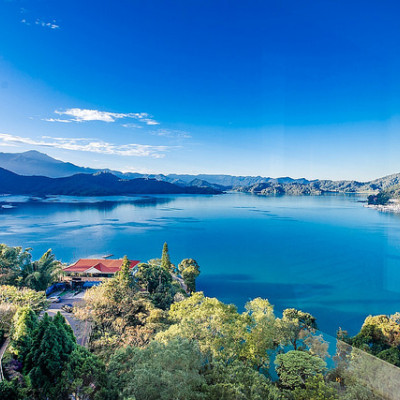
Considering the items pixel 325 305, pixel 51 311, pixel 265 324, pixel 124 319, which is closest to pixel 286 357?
pixel 265 324

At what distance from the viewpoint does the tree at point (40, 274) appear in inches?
378

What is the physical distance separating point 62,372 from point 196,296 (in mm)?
3090

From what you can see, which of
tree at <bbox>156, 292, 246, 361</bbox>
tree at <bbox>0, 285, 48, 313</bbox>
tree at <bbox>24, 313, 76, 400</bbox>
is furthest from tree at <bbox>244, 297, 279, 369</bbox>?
tree at <bbox>0, 285, 48, 313</bbox>

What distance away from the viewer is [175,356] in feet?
10.6

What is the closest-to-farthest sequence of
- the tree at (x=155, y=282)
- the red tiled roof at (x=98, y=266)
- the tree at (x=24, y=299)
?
1. the tree at (x=24, y=299)
2. the tree at (x=155, y=282)
3. the red tiled roof at (x=98, y=266)

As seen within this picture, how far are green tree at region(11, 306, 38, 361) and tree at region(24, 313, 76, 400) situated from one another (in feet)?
0.49

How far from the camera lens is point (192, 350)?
3.63 meters

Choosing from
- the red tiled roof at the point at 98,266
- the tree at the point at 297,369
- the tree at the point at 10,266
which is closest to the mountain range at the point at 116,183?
the red tiled roof at the point at 98,266

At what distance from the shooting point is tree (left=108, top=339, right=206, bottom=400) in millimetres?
2820

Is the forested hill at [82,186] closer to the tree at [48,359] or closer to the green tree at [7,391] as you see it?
the tree at [48,359]

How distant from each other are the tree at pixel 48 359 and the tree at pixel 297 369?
10.8ft

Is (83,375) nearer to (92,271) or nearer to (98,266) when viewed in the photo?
(92,271)

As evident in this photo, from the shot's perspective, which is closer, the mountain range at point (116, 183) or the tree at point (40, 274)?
the tree at point (40, 274)

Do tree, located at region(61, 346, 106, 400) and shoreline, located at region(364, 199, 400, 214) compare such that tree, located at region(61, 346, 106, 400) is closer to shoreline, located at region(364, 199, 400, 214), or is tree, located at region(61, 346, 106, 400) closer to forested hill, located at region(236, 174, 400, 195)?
shoreline, located at region(364, 199, 400, 214)
